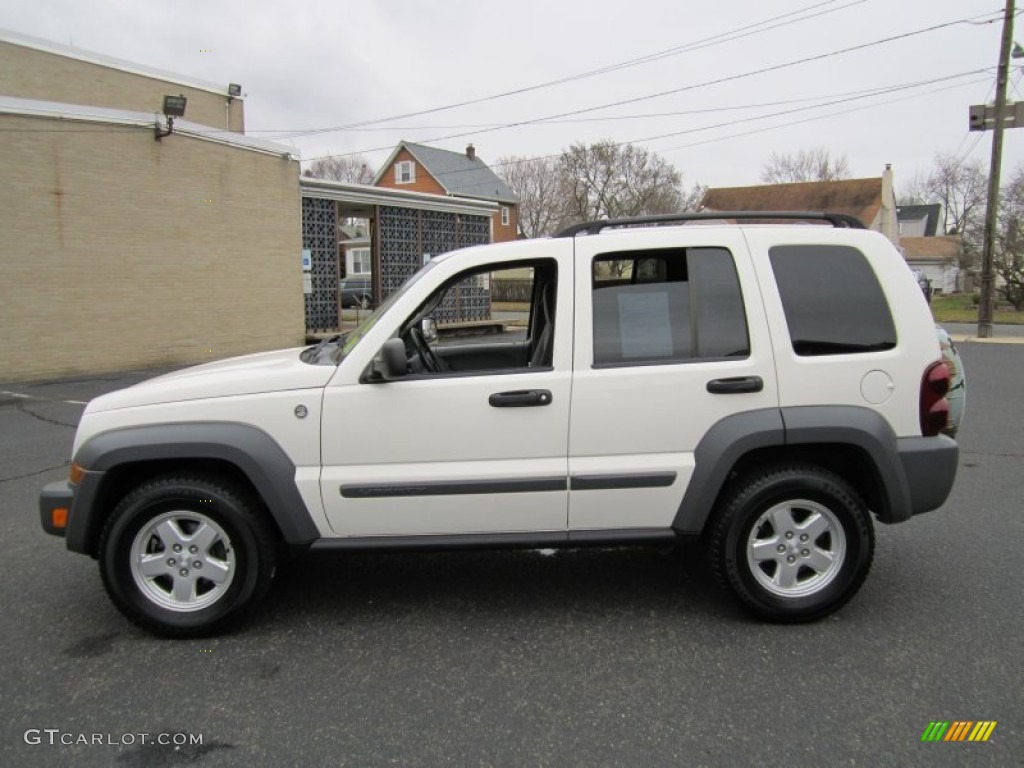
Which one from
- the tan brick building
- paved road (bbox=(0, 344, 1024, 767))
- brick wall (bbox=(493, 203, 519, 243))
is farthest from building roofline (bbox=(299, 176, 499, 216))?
brick wall (bbox=(493, 203, 519, 243))

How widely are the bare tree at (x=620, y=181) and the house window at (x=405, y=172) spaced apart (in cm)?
952

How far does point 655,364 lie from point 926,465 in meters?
1.37

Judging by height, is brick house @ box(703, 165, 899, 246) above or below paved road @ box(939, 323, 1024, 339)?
above

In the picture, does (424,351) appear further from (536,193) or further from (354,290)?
(536,193)

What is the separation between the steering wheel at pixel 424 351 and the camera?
405cm

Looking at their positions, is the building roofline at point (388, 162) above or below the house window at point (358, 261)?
above

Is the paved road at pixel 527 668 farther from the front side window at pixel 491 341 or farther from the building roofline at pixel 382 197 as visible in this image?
the building roofline at pixel 382 197

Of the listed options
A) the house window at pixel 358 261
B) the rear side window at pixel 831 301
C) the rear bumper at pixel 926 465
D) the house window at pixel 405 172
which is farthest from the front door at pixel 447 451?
the house window at pixel 405 172

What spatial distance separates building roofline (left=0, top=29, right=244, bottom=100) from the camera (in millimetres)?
15784

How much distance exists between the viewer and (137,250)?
1427 centimetres

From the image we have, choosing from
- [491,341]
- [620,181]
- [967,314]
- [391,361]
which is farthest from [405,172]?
[391,361]

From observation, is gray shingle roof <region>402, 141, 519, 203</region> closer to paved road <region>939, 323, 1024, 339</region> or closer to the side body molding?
paved road <region>939, 323, 1024, 339</region>

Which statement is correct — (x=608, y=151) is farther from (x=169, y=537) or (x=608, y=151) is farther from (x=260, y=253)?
(x=169, y=537)

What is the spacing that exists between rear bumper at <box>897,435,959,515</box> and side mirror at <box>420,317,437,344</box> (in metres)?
2.52
